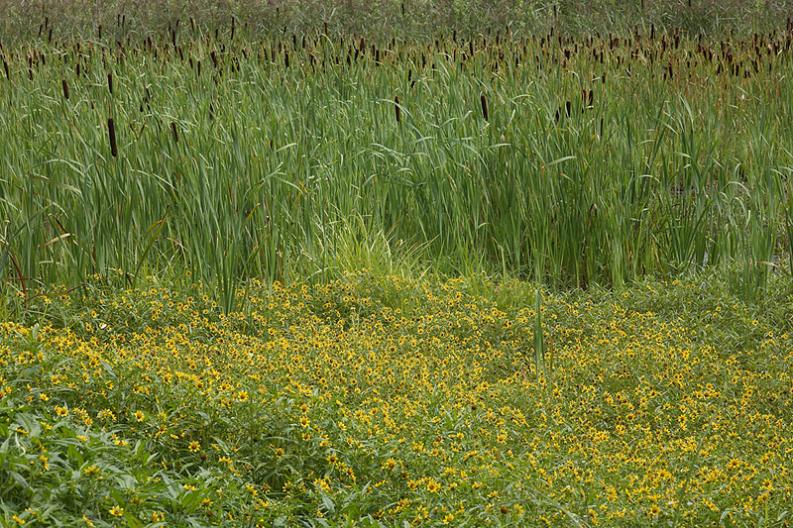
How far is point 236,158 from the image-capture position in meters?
5.70

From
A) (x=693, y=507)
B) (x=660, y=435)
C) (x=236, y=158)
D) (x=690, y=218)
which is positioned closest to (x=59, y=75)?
(x=236, y=158)

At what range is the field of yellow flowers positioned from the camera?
312cm

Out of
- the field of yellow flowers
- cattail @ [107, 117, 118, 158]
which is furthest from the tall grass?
the field of yellow flowers

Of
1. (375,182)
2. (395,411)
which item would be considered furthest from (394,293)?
(395,411)

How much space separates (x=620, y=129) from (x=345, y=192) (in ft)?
5.46

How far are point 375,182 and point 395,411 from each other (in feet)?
8.14

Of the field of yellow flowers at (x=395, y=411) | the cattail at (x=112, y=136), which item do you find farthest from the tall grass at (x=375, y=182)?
the field of yellow flowers at (x=395, y=411)

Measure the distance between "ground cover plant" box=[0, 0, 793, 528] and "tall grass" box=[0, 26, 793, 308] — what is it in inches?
1.0

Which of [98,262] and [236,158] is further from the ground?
[236,158]

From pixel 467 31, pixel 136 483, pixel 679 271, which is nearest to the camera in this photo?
pixel 136 483

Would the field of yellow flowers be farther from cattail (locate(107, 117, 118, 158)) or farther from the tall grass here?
cattail (locate(107, 117, 118, 158))

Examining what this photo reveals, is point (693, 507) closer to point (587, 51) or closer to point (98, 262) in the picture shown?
point (98, 262)

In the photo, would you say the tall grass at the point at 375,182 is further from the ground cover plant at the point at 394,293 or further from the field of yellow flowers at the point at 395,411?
the field of yellow flowers at the point at 395,411

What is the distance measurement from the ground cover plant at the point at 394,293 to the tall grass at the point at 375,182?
0.08ft
